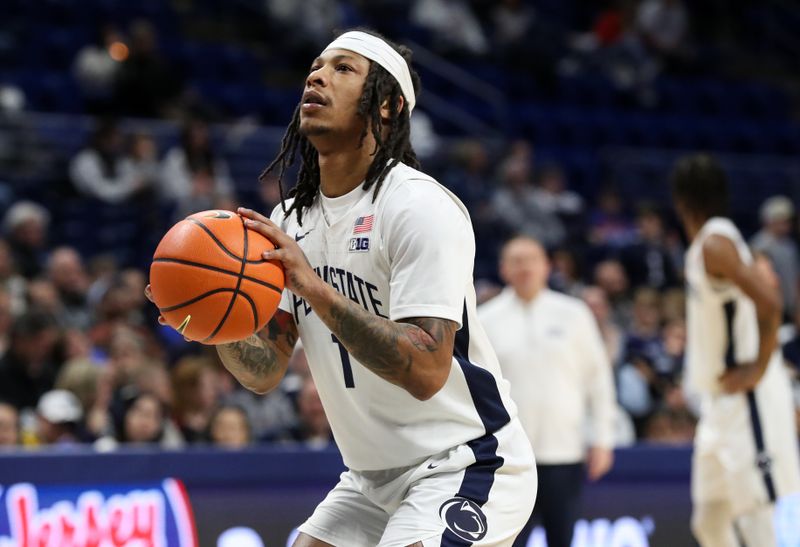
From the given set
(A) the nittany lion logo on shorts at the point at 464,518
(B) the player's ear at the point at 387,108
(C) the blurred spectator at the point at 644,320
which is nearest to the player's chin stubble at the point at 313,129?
(B) the player's ear at the point at 387,108

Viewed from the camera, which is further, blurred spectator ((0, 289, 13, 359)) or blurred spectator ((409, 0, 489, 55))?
blurred spectator ((409, 0, 489, 55))

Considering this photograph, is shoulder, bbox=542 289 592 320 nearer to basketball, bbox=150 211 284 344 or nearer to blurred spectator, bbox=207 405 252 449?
blurred spectator, bbox=207 405 252 449

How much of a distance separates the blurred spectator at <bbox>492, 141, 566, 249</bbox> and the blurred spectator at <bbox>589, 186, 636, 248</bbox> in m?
0.46

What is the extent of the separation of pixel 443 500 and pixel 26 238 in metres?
6.69

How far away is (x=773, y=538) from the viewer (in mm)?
5730

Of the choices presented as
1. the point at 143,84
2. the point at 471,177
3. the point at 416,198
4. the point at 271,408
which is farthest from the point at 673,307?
the point at 416,198

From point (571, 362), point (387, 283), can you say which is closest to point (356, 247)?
point (387, 283)

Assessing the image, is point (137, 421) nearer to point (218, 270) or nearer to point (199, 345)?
point (199, 345)

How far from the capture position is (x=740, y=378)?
18.8ft

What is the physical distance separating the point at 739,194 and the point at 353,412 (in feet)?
40.2

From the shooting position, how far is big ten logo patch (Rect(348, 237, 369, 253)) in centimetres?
365

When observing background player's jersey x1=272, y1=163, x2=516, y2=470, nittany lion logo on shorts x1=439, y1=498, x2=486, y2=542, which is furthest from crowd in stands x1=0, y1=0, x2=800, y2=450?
nittany lion logo on shorts x1=439, y1=498, x2=486, y2=542

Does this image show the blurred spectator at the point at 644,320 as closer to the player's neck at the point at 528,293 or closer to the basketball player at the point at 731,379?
the player's neck at the point at 528,293

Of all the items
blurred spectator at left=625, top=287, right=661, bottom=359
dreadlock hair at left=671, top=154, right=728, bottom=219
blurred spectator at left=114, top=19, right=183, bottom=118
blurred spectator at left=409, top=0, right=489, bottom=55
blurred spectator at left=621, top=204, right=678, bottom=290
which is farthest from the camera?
blurred spectator at left=409, top=0, right=489, bottom=55
